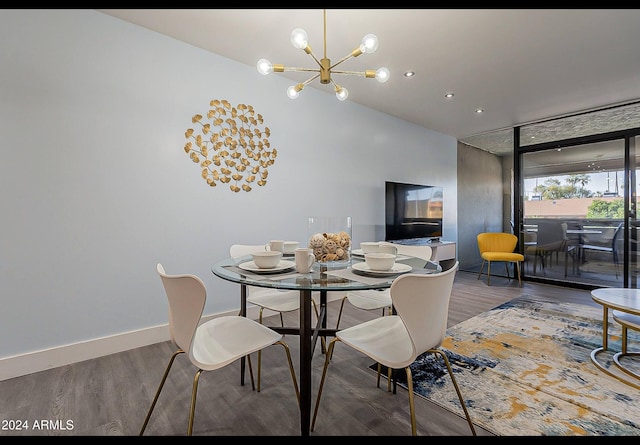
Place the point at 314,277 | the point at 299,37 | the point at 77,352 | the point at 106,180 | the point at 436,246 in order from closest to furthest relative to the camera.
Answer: the point at 314,277
the point at 299,37
the point at 77,352
the point at 106,180
the point at 436,246

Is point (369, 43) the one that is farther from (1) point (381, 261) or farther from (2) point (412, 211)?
(2) point (412, 211)

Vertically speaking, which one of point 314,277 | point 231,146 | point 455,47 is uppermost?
point 455,47

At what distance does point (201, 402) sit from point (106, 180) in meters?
1.75

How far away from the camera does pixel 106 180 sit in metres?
2.19

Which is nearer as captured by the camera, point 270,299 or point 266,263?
point 266,263

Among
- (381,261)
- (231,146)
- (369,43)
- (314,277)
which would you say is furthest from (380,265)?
(231,146)

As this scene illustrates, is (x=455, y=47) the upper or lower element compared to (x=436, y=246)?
upper

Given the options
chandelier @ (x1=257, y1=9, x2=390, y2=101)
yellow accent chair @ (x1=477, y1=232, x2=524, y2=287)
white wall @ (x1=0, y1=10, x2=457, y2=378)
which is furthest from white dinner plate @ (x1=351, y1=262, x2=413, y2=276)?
yellow accent chair @ (x1=477, y1=232, x2=524, y2=287)

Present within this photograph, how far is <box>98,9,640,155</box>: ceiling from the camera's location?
6.98ft

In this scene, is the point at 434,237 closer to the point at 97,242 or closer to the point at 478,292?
the point at 478,292

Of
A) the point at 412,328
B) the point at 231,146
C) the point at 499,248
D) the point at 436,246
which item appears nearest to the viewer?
the point at 412,328

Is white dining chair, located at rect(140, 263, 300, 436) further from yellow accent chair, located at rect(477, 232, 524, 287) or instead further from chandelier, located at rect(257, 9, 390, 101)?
yellow accent chair, located at rect(477, 232, 524, 287)

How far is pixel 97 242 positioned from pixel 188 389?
1.31 meters
